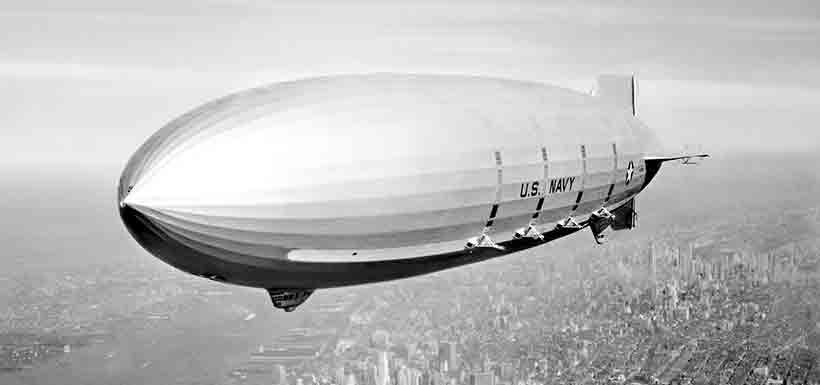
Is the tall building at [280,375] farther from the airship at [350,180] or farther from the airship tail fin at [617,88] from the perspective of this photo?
the airship at [350,180]

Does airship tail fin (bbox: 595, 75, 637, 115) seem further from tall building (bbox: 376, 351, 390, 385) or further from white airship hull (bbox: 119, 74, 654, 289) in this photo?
tall building (bbox: 376, 351, 390, 385)

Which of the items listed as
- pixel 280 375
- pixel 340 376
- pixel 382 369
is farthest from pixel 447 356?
pixel 280 375

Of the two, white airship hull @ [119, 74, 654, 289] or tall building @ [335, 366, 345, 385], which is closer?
white airship hull @ [119, 74, 654, 289]

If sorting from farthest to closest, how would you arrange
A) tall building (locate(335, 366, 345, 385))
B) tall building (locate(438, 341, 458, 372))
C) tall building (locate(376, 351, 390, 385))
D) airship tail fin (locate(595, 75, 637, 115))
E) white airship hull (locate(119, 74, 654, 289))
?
1. tall building (locate(438, 341, 458, 372))
2. tall building (locate(335, 366, 345, 385))
3. tall building (locate(376, 351, 390, 385))
4. airship tail fin (locate(595, 75, 637, 115))
5. white airship hull (locate(119, 74, 654, 289))

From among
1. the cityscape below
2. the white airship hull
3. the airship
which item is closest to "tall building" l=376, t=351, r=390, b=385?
the cityscape below

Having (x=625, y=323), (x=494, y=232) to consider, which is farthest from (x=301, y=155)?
(x=625, y=323)

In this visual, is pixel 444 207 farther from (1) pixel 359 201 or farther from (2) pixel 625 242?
(2) pixel 625 242

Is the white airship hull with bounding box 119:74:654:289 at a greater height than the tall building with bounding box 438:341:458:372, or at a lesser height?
greater
